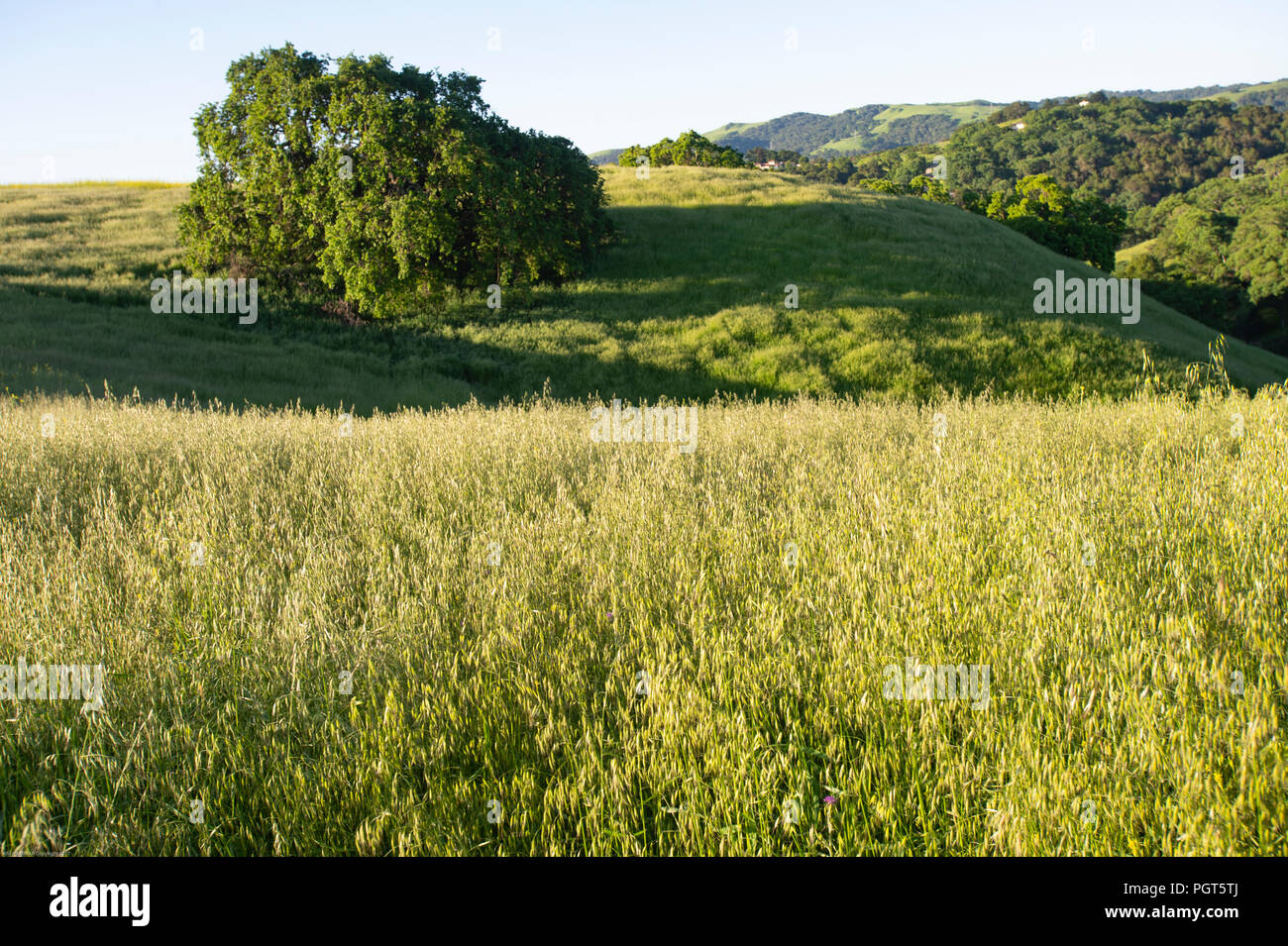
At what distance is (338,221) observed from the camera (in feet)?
76.8

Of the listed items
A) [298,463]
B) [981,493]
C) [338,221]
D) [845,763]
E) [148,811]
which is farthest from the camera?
[338,221]

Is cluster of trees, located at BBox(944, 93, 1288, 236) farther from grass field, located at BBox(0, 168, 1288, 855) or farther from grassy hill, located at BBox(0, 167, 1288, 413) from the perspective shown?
grass field, located at BBox(0, 168, 1288, 855)

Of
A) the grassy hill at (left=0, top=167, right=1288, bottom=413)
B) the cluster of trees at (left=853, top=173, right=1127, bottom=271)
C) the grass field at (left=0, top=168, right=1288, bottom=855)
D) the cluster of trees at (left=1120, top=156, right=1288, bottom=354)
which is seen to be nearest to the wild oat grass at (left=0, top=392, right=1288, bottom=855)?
the grass field at (left=0, top=168, right=1288, bottom=855)

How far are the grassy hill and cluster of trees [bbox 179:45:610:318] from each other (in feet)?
5.87

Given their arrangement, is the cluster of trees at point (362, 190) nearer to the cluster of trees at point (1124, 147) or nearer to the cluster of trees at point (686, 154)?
the cluster of trees at point (686, 154)

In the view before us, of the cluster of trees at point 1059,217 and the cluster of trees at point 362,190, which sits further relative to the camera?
the cluster of trees at point 1059,217

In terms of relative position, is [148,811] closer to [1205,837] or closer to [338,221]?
[1205,837]

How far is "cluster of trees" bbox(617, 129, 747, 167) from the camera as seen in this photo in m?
63.2

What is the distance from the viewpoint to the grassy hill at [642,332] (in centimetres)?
1850

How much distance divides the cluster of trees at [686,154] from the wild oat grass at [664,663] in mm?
63814

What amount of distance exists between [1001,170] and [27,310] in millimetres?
128602

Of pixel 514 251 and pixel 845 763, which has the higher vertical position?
pixel 514 251

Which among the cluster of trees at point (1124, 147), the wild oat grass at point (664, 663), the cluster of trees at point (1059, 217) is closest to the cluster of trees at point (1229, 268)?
the cluster of trees at point (1059, 217)
